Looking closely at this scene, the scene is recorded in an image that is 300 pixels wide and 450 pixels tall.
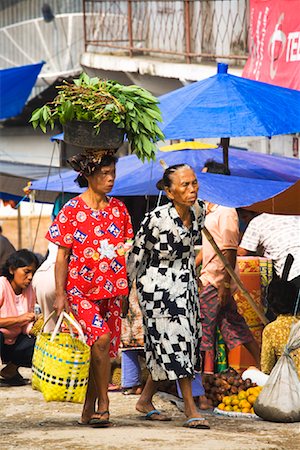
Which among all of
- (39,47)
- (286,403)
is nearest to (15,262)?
(286,403)

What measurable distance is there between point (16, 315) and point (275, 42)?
371 centimetres

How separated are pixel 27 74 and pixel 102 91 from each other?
8815 mm

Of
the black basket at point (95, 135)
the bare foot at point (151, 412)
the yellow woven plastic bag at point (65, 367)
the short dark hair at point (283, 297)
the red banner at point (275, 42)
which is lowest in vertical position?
the bare foot at point (151, 412)

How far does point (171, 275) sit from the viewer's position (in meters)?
7.19

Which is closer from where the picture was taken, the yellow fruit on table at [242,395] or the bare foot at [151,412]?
the bare foot at [151,412]

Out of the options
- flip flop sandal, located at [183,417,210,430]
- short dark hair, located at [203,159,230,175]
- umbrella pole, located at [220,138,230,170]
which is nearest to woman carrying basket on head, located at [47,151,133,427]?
flip flop sandal, located at [183,417,210,430]

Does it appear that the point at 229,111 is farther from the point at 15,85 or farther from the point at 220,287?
the point at 15,85

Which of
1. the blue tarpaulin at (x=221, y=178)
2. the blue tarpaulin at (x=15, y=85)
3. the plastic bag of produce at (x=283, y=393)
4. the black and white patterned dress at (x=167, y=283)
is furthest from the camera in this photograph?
the blue tarpaulin at (x=15, y=85)

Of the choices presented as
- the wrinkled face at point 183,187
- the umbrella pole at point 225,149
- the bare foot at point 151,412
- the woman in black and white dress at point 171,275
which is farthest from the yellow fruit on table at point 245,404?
the umbrella pole at point 225,149

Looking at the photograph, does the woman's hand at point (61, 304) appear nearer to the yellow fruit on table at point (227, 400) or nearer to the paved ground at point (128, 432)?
the paved ground at point (128, 432)

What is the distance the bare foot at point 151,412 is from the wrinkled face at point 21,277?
2.00m

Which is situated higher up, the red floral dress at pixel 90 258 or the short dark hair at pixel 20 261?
the red floral dress at pixel 90 258

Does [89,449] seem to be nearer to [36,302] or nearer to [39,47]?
[36,302]

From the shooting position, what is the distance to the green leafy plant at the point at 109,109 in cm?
711
